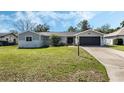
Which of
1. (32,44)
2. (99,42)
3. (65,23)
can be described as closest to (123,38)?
(99,42)

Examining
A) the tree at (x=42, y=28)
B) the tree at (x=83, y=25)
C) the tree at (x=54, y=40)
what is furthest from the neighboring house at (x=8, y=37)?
the tree at (x=83, y=25)

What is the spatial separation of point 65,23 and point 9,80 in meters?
58.7

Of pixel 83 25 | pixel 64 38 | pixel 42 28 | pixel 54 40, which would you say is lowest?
pixel 54 40

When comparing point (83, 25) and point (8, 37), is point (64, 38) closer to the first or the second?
point (8, 37)

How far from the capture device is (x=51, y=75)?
391 inches

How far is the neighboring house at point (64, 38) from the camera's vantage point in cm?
3266

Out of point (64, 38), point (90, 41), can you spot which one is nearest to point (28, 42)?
point (64, 38)

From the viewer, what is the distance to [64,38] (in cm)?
3784

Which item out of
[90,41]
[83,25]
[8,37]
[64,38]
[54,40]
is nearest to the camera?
[54,40]

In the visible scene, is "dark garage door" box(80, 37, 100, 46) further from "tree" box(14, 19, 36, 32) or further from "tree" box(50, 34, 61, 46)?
"tree" box(14, 19, 36, 32)

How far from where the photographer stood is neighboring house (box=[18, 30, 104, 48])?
3266 cm
